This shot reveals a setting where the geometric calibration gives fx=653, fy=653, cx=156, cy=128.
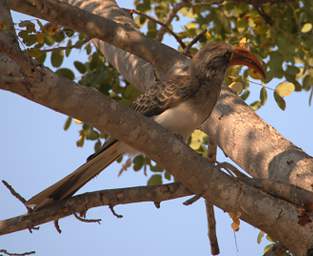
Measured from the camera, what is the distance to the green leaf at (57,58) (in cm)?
585

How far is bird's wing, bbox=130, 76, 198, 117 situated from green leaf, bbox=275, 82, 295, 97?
72 centimetres

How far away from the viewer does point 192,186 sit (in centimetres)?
328

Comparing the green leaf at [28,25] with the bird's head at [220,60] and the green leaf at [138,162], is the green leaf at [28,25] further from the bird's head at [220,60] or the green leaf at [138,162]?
the green leaf at [138,162]

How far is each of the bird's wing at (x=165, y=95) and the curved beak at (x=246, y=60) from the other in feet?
1.57

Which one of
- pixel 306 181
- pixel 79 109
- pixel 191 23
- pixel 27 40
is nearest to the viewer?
pixel 79 109

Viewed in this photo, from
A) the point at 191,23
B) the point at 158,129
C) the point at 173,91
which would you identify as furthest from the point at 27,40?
the point at 191,23

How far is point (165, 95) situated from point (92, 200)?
1.32 m

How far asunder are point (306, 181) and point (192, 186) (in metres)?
0.89

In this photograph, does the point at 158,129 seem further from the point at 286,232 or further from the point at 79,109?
the point at 286,232

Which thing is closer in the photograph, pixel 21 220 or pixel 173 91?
pixel 21 220

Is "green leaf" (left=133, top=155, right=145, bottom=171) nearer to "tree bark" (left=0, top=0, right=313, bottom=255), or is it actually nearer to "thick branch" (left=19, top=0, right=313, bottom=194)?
"thick branch" (left=19, top=0, right=313, bottom=194)

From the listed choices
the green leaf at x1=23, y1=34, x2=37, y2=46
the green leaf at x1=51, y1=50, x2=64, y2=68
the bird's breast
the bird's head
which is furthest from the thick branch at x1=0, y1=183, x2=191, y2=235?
the green leaf at x1=51, y1=50, x2=64, y2=68

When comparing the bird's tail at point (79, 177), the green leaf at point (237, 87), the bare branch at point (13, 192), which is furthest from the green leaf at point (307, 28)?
the bare branch at point (13, 192)

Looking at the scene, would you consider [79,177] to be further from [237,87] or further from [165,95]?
[237,87]
